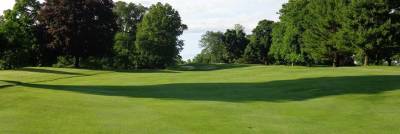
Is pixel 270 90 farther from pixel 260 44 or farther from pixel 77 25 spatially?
pixel 260 44

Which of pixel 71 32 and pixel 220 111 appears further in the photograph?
pixel 71 32

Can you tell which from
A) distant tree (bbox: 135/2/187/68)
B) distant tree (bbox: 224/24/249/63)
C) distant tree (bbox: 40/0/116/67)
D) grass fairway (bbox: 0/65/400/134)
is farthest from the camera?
distant tree (bbox: 224/24/249/63)

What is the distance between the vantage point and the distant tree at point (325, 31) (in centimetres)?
6819

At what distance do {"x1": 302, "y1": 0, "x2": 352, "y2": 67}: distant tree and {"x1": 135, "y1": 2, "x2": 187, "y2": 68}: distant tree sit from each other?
21.8 m

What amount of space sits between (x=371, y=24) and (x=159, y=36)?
122ft

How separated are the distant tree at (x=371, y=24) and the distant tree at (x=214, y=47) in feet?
354

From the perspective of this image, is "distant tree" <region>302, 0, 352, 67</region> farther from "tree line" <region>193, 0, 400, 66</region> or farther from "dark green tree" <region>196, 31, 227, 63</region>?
"dark green tree" <region>196, 31, 227, 63</region>

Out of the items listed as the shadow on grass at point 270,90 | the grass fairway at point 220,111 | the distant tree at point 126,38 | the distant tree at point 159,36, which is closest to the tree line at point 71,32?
the distant tree at point 159,36

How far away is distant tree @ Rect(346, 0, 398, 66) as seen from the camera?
6078cm

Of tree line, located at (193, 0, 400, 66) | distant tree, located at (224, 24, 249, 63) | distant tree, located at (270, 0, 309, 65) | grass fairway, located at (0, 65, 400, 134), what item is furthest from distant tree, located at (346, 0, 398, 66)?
distant tree, located at (224, 24, 249, 63)

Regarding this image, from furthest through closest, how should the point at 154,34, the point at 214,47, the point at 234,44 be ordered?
the point at 214,47, the point at 234,44, the point at 154,34

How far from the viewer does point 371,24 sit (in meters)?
62.0

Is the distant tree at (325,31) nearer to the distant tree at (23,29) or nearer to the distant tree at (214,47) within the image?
the distant tree at (23,29)

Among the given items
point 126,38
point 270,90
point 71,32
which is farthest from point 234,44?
point 270,90
